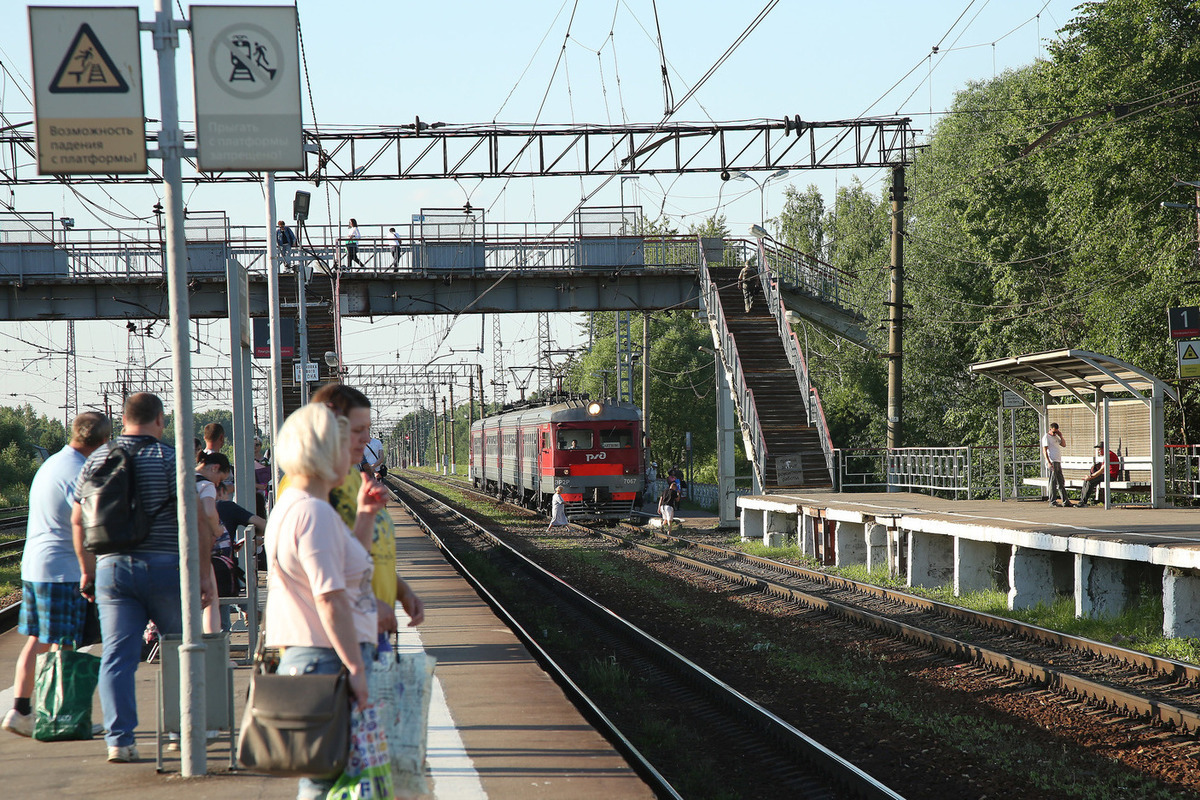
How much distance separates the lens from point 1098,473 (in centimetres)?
1834

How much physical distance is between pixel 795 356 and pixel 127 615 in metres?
22.4

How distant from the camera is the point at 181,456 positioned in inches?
216

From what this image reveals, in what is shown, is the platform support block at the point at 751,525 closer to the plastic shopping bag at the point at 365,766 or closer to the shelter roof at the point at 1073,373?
the shelter roof at the point at 1073,373

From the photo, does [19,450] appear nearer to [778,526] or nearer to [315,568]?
[778,526]

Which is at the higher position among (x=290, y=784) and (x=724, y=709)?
(x=290, y=784)

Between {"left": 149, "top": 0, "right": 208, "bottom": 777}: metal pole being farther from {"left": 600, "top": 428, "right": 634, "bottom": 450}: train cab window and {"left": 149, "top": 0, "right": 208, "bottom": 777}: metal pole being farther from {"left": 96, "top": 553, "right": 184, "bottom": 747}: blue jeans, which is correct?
{"left": 600, "top": 428, "right": 634, "bottom": 450}: train cab window

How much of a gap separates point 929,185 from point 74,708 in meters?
43.9

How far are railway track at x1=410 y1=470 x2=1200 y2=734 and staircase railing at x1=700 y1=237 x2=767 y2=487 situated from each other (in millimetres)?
7541

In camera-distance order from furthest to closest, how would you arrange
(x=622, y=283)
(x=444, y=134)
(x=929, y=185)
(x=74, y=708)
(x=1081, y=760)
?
1. (x=929, y=185)
2. (x=622, y=283)
3. (x=444, y=134)
4. (x=1081, y=760)
5. (x=74, y=708)

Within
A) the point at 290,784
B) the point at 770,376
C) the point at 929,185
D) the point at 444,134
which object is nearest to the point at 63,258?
the point at 444,134

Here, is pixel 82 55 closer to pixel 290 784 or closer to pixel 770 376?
pixel 290 784

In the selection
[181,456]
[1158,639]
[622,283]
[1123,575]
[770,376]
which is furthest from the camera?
[622,283]

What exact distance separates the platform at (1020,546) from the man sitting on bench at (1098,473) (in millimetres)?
586

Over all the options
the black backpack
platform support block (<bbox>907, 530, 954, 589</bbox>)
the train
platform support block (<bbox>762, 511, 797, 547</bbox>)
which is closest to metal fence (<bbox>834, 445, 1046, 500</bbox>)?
platform support block (<bbox>762, 511, 797, 547</bbox>)
